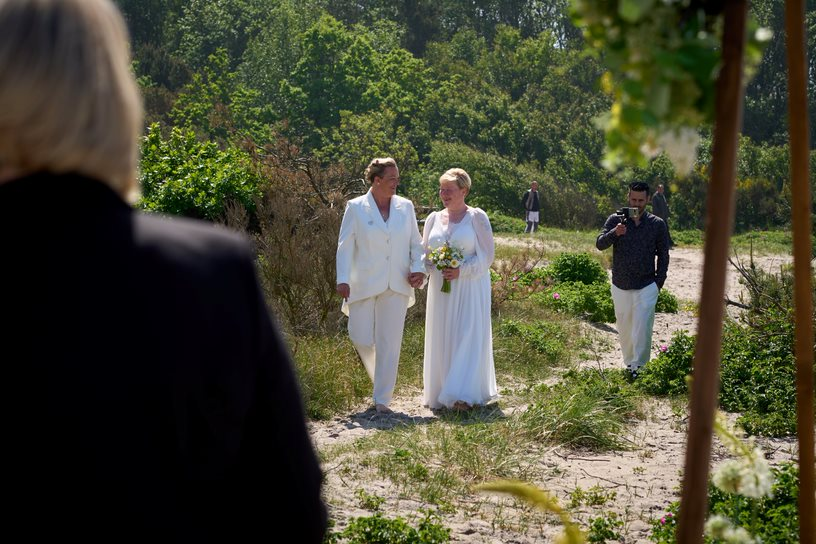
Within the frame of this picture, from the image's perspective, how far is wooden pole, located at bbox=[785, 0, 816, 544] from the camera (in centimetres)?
250

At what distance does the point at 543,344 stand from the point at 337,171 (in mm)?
3932

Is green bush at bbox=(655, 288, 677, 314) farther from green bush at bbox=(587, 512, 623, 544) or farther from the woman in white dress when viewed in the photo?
green bush at bbox=(587, 512, 623, 544)

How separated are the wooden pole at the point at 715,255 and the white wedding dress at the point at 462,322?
667cm

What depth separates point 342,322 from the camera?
11.2 meters

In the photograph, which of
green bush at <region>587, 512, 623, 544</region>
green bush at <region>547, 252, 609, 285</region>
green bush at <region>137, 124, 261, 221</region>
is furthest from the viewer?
green bush at <region>547, 252, 609, 285</region>

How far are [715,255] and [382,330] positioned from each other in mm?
6731

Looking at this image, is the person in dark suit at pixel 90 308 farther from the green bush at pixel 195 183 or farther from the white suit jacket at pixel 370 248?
the green bush at pixel 195 183

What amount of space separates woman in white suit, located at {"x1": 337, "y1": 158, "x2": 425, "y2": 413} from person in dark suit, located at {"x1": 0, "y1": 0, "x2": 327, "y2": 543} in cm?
679

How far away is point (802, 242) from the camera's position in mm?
2600

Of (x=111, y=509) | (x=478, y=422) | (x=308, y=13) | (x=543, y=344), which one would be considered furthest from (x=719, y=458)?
(x=308, y=13)

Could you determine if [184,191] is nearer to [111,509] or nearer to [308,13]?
[111,509]

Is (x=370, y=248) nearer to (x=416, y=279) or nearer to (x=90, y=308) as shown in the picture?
(x=416, y=279)

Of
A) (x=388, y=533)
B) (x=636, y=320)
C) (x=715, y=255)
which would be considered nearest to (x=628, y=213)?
(x=636, y=320)

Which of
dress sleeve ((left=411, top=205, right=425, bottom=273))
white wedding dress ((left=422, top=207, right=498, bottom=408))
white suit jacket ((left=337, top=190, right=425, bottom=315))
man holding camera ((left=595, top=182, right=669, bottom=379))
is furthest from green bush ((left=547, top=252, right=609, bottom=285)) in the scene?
white suit jacket ((left=337, top=190, right=425, bottom=315))
